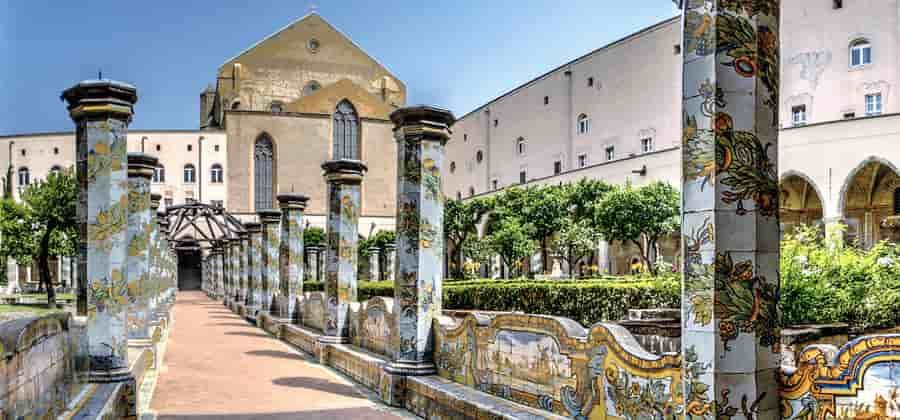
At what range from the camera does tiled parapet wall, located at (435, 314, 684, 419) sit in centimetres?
548

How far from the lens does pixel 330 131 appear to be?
65062 millimetres

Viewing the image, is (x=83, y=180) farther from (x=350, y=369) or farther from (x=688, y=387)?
(x=688, y=387)

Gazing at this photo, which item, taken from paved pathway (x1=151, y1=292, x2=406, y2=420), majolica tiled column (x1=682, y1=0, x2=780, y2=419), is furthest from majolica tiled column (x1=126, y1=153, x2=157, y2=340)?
majolica tiled column (x1=682, y1=0, x2=780, y2=419)

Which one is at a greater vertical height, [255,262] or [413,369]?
→ [255,262]

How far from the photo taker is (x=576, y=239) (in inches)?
1499

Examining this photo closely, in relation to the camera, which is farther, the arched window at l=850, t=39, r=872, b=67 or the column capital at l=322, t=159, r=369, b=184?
the arched window at l=850, t=39, r=872, b=67

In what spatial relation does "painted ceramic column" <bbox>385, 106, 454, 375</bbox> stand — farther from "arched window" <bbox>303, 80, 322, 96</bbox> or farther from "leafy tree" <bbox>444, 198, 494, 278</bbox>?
"arched window" <bbox>303, 80, 322, 96</bbox>

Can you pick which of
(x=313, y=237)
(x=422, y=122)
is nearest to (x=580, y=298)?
(x=422, y=122)

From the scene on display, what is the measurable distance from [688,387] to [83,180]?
265 inches

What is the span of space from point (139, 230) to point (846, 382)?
9.96m

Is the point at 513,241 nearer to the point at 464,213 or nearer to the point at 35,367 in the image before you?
the point at 464,213

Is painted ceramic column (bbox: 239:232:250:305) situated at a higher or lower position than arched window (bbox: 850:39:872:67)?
lower

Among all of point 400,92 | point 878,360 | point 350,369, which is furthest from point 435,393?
point 400,92

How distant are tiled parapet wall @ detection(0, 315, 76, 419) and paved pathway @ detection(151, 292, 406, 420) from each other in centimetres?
254
